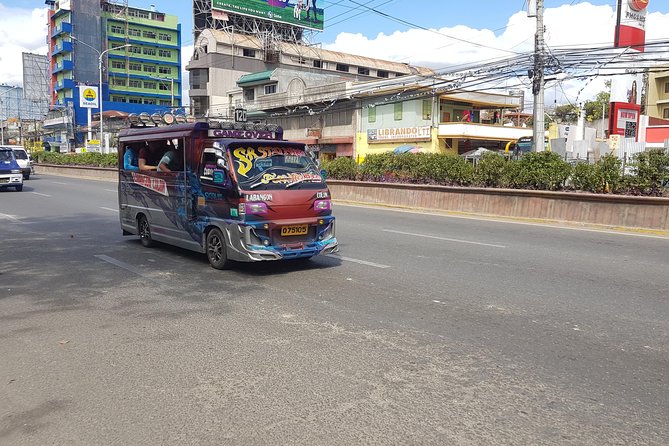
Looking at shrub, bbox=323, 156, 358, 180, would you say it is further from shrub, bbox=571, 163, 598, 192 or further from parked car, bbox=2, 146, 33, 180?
parked car, bbox=2, 146, 33, 180

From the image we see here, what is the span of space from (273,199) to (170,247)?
11.6 ft

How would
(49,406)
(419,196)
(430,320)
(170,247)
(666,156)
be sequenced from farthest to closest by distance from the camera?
(419,196) < (666,156) < (170,247) < (430,320) < (49,406)

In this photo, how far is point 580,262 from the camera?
883 cm

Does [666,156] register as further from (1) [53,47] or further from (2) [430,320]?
(1) [53,47]

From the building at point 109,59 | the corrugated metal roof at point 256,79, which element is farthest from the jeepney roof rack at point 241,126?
the building at point 109,59

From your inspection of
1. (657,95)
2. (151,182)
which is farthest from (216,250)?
(657,95)

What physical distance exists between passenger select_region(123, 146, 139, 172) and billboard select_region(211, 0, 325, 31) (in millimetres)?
61669

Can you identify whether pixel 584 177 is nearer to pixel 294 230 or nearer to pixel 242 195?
pixel 294 230

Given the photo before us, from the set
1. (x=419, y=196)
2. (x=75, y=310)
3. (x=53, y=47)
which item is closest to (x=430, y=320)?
(x=75, y=310)

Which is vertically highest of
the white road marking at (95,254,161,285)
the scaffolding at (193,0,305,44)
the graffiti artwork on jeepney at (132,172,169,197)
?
the scaffolding at (193,0,305,44)

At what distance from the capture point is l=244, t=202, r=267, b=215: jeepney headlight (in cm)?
759

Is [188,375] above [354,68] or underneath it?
underneath

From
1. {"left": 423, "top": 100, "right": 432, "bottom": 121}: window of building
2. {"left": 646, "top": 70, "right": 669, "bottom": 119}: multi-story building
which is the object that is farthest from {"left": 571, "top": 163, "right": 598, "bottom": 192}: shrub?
{"left": 646, "top": 70, "right": 669, "bottom": 119}: multi-story building

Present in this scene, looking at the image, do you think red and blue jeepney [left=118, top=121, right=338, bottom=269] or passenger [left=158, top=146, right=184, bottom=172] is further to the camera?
passenger [left=158, top=146, right=184, bottom=172]
